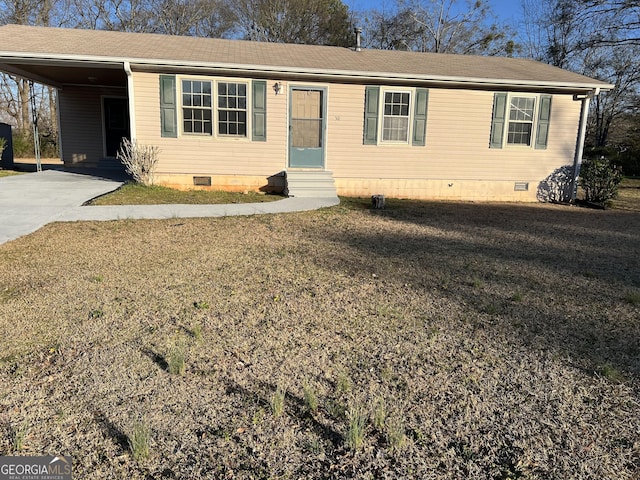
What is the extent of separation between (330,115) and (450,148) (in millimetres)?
3109

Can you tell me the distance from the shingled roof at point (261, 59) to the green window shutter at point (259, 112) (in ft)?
1.33

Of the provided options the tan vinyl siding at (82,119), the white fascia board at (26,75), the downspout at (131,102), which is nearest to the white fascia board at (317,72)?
the downspout at (131,102)

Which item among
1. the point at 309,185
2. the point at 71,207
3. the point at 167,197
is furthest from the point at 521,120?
the point at 71,207

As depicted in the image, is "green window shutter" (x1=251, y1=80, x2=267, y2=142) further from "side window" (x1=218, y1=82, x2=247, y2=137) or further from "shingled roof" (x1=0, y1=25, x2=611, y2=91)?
"shingled roof" (x1=0, y1=25, x2=611, y2=91)

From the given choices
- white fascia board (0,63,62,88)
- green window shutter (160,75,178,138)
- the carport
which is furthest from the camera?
the carport

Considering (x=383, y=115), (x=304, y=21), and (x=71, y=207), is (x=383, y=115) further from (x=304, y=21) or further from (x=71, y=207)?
(x=304, y=21)

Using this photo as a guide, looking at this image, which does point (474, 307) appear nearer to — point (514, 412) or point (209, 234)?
point (514, 412)

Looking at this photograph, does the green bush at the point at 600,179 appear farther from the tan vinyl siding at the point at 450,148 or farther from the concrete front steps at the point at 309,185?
the concrete front steps at the point at 309,185

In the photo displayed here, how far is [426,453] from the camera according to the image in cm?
215

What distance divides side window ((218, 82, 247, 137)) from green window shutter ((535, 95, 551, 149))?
7.23m

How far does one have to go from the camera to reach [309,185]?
10648mm

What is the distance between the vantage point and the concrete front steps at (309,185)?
1052cm

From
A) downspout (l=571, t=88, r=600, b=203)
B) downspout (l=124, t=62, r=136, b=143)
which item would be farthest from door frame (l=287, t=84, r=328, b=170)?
downspout (l=571, t=88, r=600, b=203)

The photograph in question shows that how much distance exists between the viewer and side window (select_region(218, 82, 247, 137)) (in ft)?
34.2
